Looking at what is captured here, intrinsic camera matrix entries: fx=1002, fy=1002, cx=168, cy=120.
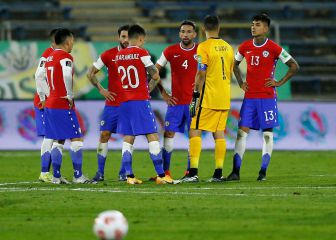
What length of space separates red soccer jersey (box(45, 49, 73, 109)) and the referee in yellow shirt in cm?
187

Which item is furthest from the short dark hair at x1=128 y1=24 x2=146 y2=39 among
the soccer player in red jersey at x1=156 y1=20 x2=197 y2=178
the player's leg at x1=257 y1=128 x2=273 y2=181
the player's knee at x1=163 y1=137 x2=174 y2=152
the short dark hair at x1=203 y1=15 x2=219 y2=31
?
the player's leg at x1=257 y1=128 x2=273 y2=181

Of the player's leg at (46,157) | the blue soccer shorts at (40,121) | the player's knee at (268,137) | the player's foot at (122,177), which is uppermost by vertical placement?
the blue soccer shorts at (40,121)

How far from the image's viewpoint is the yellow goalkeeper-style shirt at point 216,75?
14.7 meters

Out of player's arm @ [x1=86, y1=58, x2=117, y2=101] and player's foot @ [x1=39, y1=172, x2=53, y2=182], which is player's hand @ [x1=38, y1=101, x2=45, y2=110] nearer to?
player's arm @ [x1=86, y1=58, x2=117, y2=101]

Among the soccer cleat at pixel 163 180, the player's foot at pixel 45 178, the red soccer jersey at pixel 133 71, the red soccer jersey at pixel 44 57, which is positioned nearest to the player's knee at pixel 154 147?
the soccer cleat at pixel 163 180

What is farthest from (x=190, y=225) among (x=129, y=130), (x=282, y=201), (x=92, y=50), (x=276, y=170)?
(x=92, y=50)

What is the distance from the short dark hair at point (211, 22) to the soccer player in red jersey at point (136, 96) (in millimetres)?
1037

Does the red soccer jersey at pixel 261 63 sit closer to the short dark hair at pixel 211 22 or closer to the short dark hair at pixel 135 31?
the short dark hair at pixel 211 22

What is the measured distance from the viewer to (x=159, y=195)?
12.4 m

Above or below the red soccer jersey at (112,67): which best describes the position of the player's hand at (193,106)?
below

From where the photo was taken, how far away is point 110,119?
1562 centimetres

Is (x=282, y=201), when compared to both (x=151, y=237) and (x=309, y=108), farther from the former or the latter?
(x=309, y=108)

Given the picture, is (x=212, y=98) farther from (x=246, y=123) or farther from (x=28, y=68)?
(x=28, y=68)

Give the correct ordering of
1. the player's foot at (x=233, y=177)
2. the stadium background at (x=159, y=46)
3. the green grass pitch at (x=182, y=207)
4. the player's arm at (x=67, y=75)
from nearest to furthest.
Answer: the green grass pitch at (x=182, y=207) → the player's arm at (x=67, y=75) → the player's foot at (x=233, y=177) → the stadium background at (x=159, y=46)
